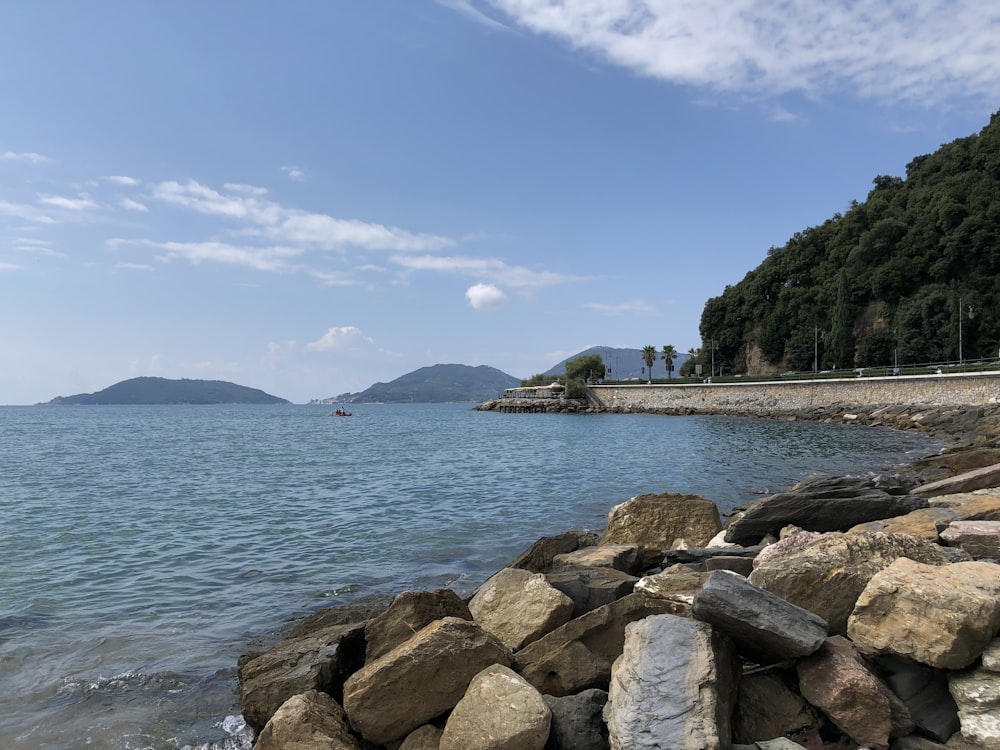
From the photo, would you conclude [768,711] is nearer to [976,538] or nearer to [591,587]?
[591,587]

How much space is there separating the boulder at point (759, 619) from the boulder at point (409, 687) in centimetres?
195

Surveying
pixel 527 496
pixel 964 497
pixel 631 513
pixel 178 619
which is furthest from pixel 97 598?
pixel 964 497

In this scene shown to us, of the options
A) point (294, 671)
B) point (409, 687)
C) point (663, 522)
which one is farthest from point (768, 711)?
point (663, 522)

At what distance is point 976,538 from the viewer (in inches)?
275

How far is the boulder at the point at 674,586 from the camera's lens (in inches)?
259

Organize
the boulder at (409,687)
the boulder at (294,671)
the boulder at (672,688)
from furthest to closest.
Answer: the boulder at (294,671) < the boulder at (409,687) < the boulder at (672,688)

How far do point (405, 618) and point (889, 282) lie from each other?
99.1 metres

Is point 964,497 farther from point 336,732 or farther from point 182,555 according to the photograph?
point 182,555

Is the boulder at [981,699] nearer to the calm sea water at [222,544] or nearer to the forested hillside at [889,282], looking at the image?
the calm sea water at [222,544]

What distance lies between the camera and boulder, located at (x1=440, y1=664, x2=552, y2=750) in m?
4.55

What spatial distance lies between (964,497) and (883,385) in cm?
5746

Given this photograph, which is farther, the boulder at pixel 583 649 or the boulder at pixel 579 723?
the boulder at pixel 583 649

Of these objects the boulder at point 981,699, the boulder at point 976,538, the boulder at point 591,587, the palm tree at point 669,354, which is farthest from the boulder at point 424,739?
the palm tree at point 669,354

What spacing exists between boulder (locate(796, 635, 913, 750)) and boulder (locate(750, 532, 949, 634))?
2.43 feet
